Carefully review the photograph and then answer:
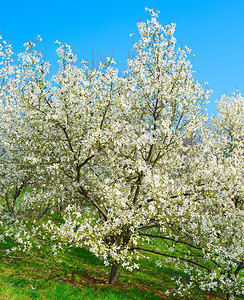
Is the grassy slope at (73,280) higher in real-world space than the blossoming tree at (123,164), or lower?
lower

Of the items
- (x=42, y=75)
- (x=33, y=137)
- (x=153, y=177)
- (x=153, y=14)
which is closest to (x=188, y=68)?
(x=153, y=14)

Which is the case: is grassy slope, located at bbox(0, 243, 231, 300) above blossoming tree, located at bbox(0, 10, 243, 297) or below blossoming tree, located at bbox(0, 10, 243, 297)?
below

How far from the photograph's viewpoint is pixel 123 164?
12.0m

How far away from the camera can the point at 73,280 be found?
12.5 meters

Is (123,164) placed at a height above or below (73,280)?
above

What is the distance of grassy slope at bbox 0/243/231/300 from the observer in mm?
10344

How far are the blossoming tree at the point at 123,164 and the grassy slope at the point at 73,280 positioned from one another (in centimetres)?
123

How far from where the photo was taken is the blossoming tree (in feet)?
33.7

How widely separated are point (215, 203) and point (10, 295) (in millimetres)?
9215

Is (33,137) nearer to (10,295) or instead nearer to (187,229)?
(10,295)

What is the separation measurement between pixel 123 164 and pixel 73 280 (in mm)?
6359

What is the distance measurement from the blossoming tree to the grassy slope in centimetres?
123

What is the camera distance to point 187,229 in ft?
37.7

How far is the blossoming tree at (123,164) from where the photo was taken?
10258mm
